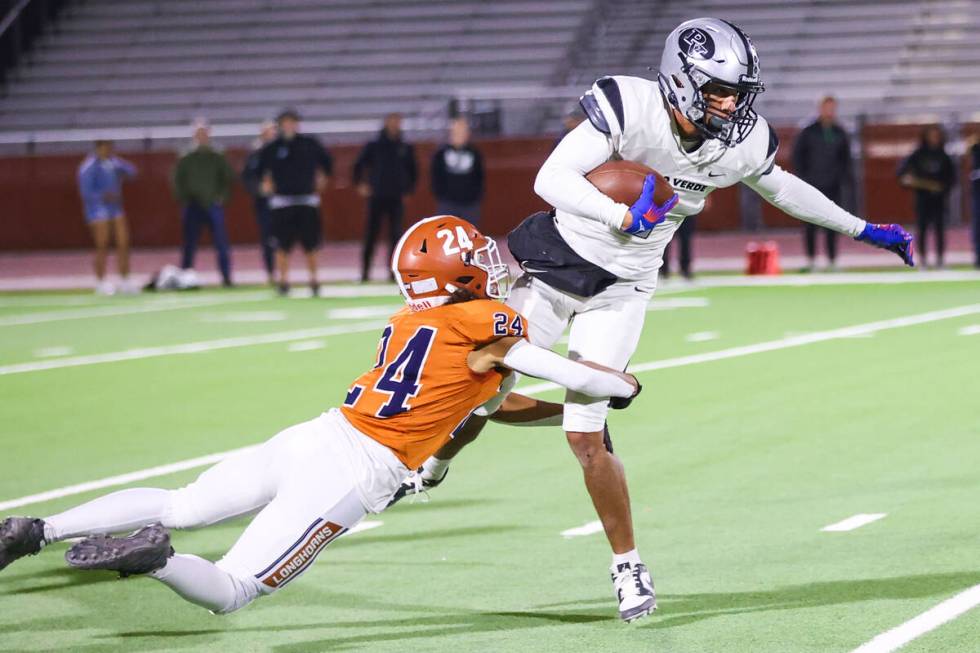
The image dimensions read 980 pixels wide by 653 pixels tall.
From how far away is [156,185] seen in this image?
27.1 meters

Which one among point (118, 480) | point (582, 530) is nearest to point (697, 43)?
point (582, 530)

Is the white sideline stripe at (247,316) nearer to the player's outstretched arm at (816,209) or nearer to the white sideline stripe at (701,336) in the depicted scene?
the white sideline stripe at (701,336)

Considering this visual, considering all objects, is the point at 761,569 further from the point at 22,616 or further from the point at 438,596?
the point at 22,616

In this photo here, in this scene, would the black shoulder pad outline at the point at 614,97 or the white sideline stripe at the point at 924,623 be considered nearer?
the white sideline stripe at the point at 924,623

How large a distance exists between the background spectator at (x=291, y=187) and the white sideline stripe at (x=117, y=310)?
0.62m

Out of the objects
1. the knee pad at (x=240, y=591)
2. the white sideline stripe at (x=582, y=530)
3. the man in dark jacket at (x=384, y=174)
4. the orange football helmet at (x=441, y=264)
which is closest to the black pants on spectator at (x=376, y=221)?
the man in dark jacket at (x=384, y=174)

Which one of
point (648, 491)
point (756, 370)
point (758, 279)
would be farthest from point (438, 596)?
point (758, 279)

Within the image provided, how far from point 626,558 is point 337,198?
21522mm

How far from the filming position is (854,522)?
22.9 feet

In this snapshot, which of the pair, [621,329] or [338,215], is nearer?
[621,329]

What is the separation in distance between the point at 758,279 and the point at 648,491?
39.1ft

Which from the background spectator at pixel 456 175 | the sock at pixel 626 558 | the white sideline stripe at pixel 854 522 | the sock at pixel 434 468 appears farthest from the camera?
the background spectator at pixel 456 175

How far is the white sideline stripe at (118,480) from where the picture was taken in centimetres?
787

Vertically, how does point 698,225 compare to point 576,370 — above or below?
below
